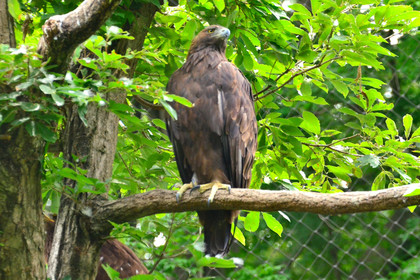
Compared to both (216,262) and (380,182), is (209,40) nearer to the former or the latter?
(380,182)

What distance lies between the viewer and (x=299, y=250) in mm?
4547

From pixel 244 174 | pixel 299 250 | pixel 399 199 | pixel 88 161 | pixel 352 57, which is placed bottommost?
pixel 299 250

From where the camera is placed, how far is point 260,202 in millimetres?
1961

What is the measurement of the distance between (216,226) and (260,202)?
741mm

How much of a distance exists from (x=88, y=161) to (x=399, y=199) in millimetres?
1142

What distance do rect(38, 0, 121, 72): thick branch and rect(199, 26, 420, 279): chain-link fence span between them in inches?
113

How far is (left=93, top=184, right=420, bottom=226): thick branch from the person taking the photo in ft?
5.98

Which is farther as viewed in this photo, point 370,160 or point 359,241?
point 359,241

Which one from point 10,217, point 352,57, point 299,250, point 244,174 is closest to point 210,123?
point 244,174

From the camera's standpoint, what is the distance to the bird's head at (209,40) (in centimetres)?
282

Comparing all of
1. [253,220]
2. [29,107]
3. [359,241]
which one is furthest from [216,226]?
[359,241]

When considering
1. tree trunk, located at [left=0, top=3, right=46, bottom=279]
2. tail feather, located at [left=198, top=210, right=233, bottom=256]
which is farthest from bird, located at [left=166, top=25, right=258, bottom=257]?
tree trunk, located at [left=0, top=3, right=46, bottom=279]

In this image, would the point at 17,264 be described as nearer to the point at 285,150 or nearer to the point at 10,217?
the point at 10,217

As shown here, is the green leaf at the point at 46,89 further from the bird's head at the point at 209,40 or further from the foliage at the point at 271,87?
the bird's head at the point at 209,40
